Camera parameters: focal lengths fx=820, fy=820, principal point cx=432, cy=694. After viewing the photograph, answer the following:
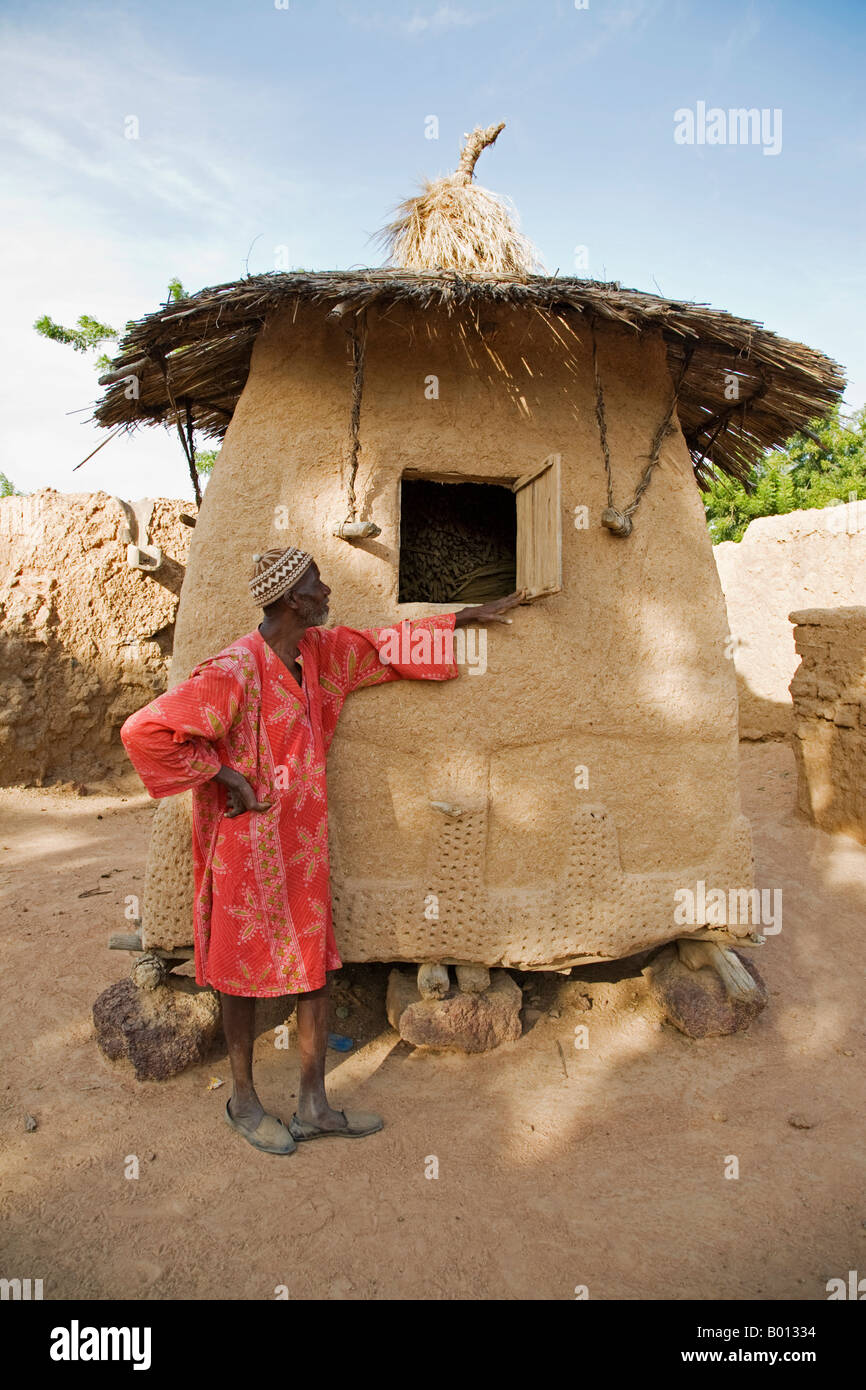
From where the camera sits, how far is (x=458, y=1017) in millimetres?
3338

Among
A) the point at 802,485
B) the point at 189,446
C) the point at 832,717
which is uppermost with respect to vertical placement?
the point at 802,485

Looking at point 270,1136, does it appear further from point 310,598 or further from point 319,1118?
point 310,598

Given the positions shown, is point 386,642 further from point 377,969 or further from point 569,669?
point 377,969

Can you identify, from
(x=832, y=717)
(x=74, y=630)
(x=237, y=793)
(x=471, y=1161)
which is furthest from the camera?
(x=74, y=630)

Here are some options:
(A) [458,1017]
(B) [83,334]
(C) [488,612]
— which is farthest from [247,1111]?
(B) [83,334]

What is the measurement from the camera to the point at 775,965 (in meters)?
4.22

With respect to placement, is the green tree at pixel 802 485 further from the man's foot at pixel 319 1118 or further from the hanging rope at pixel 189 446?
the man's foot at pixel 319 1118

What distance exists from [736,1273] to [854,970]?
232 centimetres

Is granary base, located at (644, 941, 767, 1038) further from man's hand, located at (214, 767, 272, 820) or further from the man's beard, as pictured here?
the man's beard

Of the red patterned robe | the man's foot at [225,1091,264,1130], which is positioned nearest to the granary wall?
the red patterned robe

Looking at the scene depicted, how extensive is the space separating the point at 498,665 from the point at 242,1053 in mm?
1710

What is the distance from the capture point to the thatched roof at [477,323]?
9.96 feet

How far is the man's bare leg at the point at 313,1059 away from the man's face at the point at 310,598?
1278 mm
